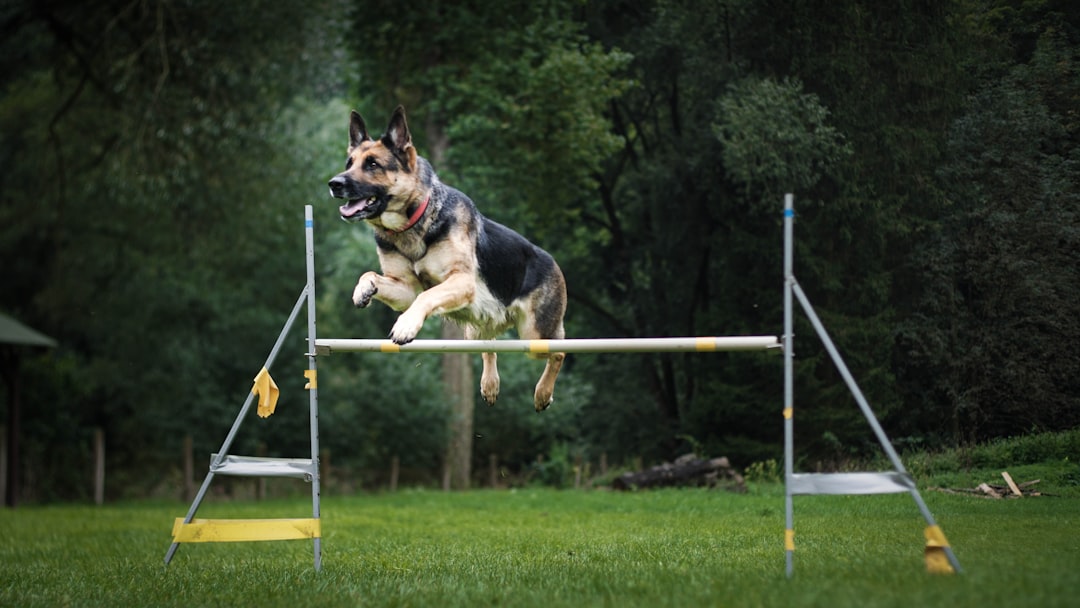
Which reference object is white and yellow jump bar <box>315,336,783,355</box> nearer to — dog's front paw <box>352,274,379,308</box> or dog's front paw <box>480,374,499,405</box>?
dog's front paw <box>352,274,379,308</box>

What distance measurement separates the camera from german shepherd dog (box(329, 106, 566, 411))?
639 cm

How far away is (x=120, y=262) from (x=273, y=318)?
11.1ft

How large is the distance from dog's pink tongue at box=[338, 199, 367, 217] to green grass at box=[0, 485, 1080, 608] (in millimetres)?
2292

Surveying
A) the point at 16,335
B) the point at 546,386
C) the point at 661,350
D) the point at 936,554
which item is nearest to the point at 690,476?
the point at 546,386

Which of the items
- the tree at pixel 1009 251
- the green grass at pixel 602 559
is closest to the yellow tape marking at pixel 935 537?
the green grass at pixel 602 559

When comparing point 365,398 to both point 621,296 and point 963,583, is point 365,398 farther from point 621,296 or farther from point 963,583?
point 963,583

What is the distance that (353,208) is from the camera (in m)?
6.34

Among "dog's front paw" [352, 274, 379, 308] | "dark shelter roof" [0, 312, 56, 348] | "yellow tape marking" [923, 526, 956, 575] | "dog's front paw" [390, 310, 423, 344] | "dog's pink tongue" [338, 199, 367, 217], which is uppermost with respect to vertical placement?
"dog's pink tongue" [338, 199, 367, 217]


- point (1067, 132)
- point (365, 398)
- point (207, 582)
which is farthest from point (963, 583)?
point (365, 398)

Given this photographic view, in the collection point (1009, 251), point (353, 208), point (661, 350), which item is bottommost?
point (661, 350)

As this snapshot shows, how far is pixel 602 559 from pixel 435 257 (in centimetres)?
254

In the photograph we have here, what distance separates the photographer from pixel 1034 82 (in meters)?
9.67

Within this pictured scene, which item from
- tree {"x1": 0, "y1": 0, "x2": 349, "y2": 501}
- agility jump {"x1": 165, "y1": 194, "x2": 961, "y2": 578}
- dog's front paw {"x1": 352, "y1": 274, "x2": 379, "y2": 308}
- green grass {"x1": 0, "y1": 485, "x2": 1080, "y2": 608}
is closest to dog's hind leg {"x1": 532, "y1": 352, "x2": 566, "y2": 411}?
green grass {"x1": 0, "y1": 485, "x2": 1080, "y2": 608}

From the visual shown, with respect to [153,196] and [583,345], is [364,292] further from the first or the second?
[153,196]
